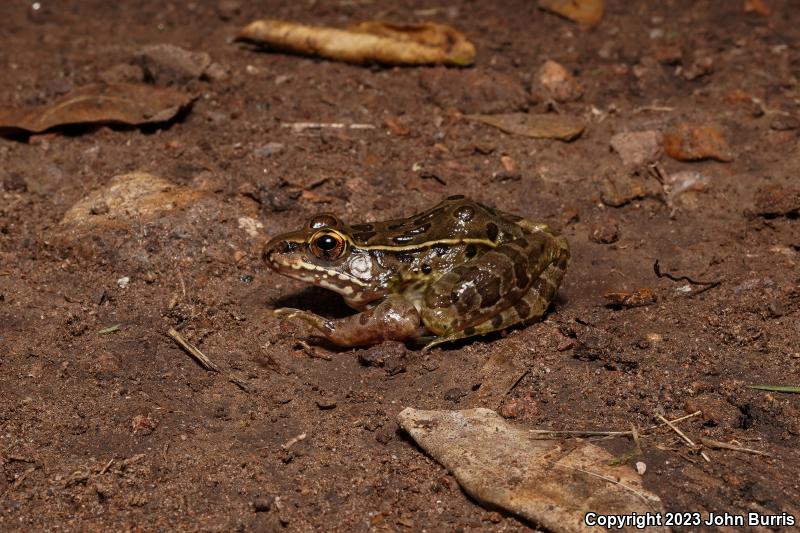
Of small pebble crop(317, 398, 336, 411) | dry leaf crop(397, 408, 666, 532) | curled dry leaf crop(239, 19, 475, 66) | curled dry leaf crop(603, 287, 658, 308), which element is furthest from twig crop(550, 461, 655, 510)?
curled dry leaf crop(239, 19, 475, 66)

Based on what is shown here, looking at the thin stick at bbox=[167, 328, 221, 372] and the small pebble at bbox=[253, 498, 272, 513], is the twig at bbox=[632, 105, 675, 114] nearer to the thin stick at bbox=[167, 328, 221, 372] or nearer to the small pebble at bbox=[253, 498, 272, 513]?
the thin stick at bbox=[167, 328, 221, 372]

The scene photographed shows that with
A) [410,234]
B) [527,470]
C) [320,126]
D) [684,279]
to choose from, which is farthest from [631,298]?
[320,126]

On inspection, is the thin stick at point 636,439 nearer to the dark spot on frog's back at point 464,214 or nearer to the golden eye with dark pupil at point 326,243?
the dark spot on frog's back at point 464,214

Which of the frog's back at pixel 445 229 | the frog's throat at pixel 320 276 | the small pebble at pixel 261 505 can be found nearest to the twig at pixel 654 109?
the frog's back at pixel 445 229

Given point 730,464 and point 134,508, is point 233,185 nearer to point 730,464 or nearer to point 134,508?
point 134,508

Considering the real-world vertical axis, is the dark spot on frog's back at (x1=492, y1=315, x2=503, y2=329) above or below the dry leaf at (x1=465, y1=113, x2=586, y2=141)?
below
